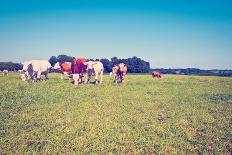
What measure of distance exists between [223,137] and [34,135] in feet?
21.4

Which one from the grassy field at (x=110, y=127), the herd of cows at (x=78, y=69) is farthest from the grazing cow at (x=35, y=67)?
the grassy field at (x=110, y=127)

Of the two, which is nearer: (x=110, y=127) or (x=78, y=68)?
(x=110, y=127)

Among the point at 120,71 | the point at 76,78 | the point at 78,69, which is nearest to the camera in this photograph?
the point at 76,78

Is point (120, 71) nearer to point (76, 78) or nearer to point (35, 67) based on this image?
point (76, 78)

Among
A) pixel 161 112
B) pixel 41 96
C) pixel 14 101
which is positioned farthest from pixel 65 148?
pixel 41 96

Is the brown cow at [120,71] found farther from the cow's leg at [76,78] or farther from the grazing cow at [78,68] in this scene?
the cow's leg at [76,78]

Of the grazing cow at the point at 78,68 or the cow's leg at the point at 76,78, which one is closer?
the cow's leg at the point at 76,78

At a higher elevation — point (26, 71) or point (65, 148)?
point (26, 71)

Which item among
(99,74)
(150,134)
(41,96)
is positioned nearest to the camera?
(150,134)

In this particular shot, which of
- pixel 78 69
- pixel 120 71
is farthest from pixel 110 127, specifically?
pixel 120 71

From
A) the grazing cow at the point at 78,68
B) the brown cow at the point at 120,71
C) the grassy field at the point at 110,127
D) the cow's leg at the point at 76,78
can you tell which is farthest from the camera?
the brown cow at the point at 120,71

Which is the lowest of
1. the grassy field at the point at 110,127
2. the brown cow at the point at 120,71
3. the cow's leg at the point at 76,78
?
the grassy field at the point at 110,127

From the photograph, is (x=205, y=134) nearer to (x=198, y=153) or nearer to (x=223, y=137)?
(x=223, y=137)

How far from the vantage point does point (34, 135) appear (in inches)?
330
